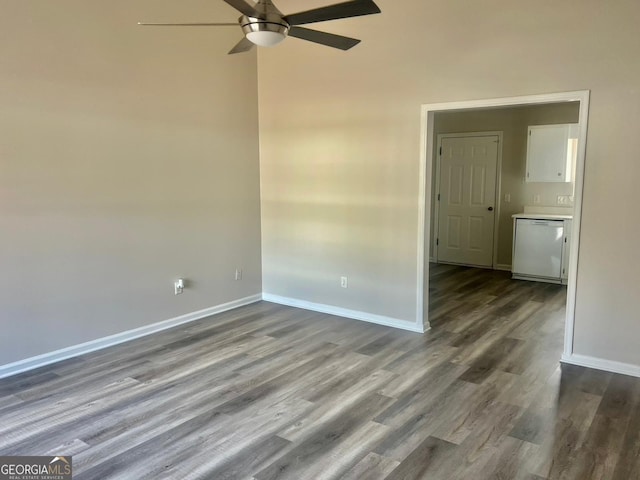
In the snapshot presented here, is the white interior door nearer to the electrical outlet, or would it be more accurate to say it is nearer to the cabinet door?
the cabinet door

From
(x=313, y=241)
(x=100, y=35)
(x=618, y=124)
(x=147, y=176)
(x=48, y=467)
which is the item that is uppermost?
(x=100, y=35)

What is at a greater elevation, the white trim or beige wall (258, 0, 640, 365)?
beige wall (258, 0, 640, 365)

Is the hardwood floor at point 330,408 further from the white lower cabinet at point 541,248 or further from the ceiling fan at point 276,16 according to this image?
the ceiling fan at point 276,16

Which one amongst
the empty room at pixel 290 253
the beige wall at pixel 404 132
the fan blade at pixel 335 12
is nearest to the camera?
the fan blade at pixel 335 12

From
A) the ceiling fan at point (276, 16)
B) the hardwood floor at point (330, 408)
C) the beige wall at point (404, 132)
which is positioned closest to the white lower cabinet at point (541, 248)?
the hardwood floor at point (330, 408)

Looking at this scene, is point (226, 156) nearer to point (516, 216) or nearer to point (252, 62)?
point (252, 62)

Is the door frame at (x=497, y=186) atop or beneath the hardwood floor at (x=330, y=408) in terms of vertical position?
atop

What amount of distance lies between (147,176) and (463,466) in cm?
356

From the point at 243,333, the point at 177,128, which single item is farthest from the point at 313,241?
the point at 177,128

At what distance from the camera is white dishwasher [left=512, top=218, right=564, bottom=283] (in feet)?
21.0

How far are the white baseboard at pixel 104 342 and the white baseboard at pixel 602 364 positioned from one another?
11.4ft

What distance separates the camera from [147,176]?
4355 millimetres

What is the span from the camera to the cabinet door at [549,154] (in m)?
6.44

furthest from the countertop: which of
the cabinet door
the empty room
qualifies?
the empty room
